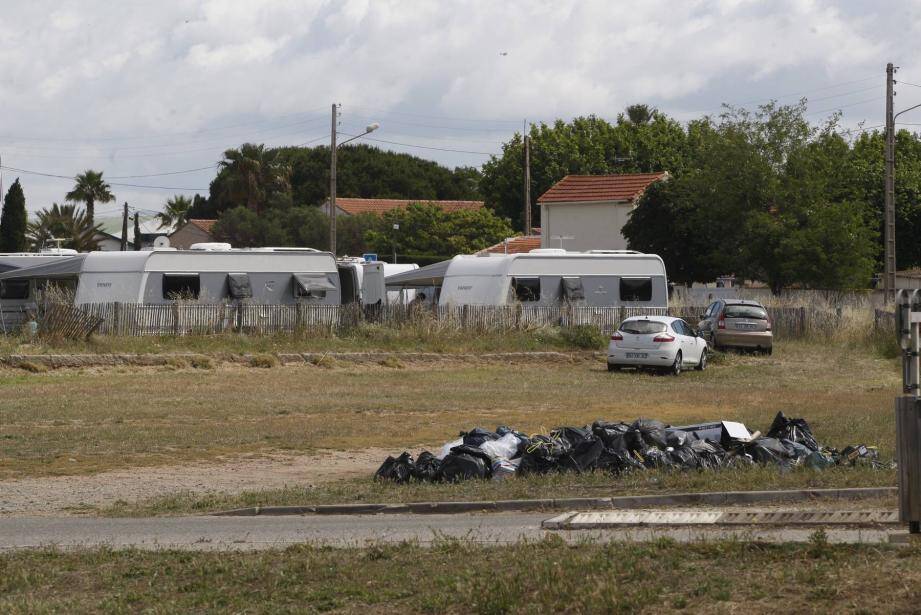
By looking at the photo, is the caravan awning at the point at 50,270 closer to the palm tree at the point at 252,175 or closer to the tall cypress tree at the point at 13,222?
the tall cypress tree at the point at 13,222

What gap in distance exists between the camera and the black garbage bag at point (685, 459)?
13.8 metres

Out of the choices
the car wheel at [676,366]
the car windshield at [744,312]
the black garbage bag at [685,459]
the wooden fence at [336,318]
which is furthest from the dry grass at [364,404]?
the black garbage bag at [685,459]

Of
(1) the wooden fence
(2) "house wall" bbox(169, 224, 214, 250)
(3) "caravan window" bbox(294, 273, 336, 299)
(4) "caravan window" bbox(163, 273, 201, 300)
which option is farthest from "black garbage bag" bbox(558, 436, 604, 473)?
(2) "house wall" bbox(169, 224, 214, 250)

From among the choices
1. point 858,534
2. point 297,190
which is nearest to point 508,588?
point 858,534

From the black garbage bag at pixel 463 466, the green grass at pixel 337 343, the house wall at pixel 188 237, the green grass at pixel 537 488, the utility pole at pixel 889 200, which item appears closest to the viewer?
the green grass at pixel 537 488

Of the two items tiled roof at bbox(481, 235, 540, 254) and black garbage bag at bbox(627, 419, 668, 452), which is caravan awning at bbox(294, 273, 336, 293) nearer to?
tiled roof at bbox(481, 235, 540, 254)

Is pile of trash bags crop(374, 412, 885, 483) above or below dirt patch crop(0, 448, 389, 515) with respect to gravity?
above

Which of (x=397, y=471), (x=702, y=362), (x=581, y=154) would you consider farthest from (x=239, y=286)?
(x=581, y=154)

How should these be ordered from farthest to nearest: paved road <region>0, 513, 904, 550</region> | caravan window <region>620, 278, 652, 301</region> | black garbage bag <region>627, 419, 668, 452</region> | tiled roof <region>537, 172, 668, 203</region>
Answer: tiled roof <region>537, 172, 668, 203</region> → caravan window <region>620, 278, 652, 301</region> → black garbage bag <region>627, 419, 668, 452</region> → paved road <region>0, 513, 904, 550</region>

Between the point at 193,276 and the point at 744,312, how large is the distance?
15665mm

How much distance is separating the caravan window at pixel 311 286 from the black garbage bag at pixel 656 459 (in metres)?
22.3

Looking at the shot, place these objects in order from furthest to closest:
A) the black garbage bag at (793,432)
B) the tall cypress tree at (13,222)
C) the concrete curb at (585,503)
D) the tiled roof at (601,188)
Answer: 1. the tall cypress tree at (13,222)
2. the tiled roof at (601,188)
3. the black garbage bag at (793,432)
4. the concrete curb at (585,503)

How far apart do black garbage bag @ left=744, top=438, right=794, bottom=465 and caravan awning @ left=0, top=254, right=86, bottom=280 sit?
23.9m

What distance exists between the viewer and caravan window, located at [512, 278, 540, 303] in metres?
36.9
